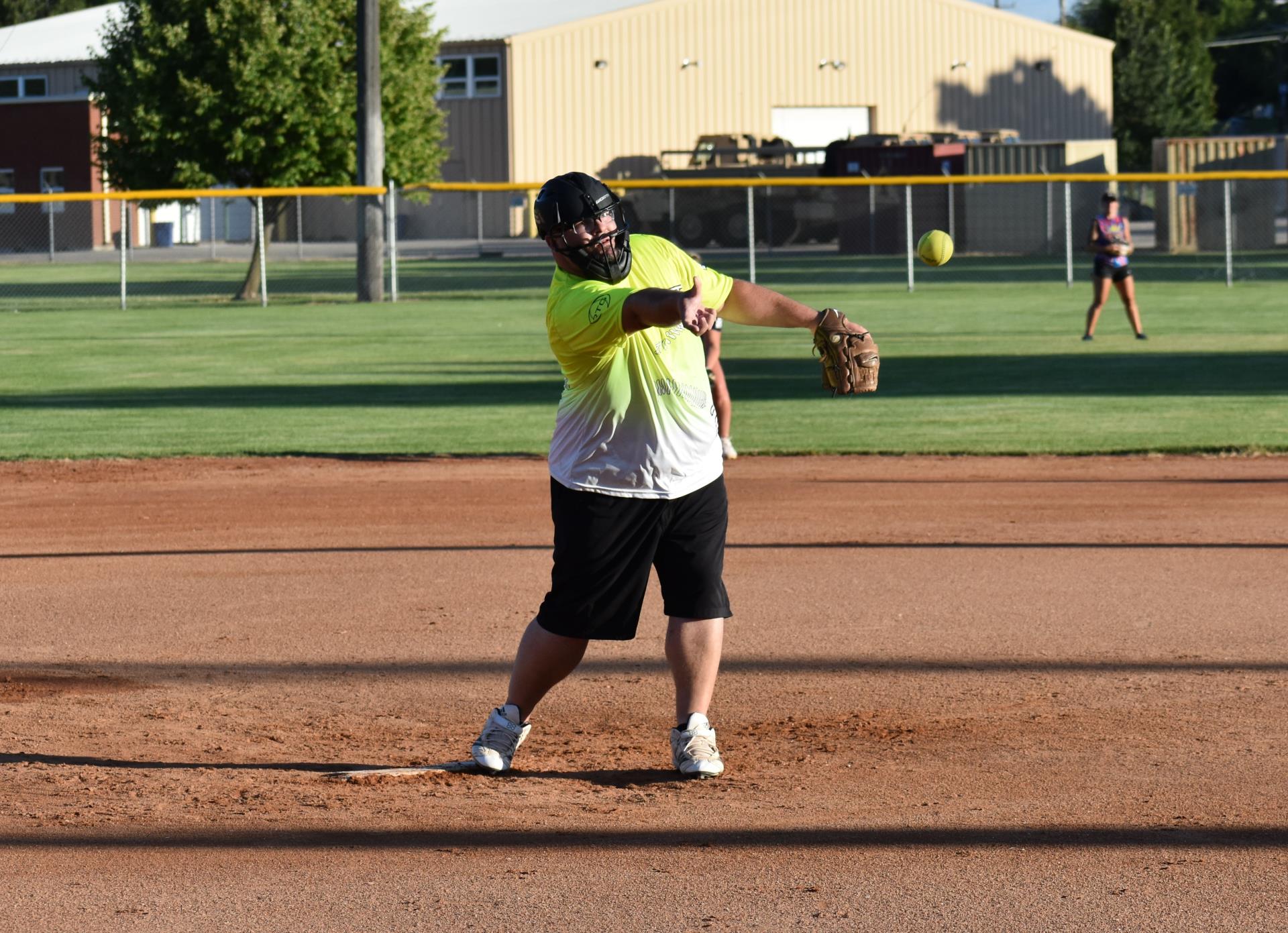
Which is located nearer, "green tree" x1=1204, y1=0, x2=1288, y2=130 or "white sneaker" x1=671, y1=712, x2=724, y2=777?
"white sneaker" x1=671, y1=712, x2=724, y2=777

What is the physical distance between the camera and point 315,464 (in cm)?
1276

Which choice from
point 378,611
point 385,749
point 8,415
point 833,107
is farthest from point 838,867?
point 833,107

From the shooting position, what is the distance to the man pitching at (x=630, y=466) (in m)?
4.92

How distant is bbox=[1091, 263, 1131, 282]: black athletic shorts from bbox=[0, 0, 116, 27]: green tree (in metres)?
68.7

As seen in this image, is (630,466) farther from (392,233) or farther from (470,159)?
(470,159)

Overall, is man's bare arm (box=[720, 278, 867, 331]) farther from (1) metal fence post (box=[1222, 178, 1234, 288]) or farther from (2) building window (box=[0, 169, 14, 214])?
(2) building window (box=[0, 169, 14, 214])

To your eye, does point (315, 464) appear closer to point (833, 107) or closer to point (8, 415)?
point (8, 415)

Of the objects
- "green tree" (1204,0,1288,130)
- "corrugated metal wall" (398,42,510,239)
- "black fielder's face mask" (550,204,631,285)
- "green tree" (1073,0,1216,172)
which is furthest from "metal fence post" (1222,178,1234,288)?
"green tree" (1204,0,1288,130)

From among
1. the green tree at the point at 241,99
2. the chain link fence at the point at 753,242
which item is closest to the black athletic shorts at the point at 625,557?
the chain link fence at the point at 753,242

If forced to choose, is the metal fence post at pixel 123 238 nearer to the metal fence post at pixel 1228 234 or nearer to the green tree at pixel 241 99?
the green tree at pixel 241 99

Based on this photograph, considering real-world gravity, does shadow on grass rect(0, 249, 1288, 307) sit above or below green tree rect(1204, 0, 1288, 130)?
below

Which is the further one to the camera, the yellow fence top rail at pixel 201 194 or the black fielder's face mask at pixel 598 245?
the yellow fence top rail at pixel 201 194

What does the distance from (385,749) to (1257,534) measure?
562 centimetres

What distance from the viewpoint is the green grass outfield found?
1392 cm
